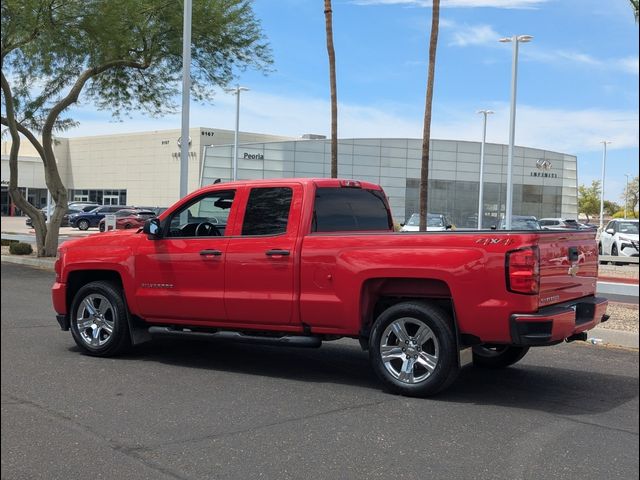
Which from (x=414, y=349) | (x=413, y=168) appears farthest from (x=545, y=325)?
(x=413, y=168)

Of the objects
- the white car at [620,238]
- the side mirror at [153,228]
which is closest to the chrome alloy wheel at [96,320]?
the side mirror at [153,228]

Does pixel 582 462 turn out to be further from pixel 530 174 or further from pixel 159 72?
pixel 530 174

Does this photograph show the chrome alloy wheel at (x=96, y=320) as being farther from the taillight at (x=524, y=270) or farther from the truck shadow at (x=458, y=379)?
the taillight at (x=524, y=270)

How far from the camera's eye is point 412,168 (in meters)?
60.8

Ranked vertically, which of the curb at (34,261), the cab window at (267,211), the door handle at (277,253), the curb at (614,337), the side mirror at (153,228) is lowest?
the curb at (34,261)

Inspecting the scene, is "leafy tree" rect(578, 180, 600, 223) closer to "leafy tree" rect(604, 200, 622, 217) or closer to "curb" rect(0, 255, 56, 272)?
"leafy tree" rect(604, 200, 622, 217)

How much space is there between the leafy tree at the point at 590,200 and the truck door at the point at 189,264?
3509 inches

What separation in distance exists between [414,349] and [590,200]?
9057cm

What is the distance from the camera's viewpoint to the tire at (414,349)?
615cm

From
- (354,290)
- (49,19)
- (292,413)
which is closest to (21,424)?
(292,413)

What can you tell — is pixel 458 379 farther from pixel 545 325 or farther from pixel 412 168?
pixel 412 168

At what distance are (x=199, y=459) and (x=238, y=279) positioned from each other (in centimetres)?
261

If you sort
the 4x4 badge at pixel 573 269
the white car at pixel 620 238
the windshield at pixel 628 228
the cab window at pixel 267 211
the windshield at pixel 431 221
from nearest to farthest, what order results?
the 4x4 badge at pixel 573 269
the cab window at pixel 267 211
the white car at pixel 620 238
the windshield at pixel 628 228
the windshield at pixel 431 221

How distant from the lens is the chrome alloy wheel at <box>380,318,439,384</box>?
629 cm
